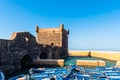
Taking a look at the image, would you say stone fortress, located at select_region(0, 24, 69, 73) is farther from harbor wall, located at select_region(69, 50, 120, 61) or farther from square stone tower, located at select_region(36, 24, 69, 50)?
harbor wall, located at select_region(69, 50, 120, 61)

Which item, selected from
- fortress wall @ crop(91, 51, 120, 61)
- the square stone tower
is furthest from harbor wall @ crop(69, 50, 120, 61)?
the square stone tower

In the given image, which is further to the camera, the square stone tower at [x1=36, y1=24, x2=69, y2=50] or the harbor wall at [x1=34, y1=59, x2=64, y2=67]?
the square stone tower at [x1=36, y1=24, x2=69, y2=50]

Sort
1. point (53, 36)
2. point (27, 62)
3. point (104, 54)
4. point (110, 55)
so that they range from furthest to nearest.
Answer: point (104, 54), point (53, 36), point (110, 55), point (27, 62)

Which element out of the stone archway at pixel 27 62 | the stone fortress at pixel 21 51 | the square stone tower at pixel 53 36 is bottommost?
the stone archway at pixel 27 62

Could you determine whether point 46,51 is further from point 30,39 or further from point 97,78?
point 97,78

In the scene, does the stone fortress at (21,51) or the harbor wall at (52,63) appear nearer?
the stone fortress at (21,51)

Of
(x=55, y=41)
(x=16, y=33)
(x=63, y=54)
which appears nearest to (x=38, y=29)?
(x=55, y=41)

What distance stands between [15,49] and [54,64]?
20.9 ft

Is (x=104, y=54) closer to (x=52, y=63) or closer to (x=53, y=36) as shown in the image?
(x=53, y=36)

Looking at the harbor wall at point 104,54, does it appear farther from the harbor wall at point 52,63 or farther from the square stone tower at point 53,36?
the harbor wall at point 52,63

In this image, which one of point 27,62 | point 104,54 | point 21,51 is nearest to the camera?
point 21,51

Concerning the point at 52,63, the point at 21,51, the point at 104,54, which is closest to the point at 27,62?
the point at 52,63

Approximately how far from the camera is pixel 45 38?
35250 mm

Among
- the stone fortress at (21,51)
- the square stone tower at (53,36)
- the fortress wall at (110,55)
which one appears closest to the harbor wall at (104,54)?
the fortress wall at (110,55)
